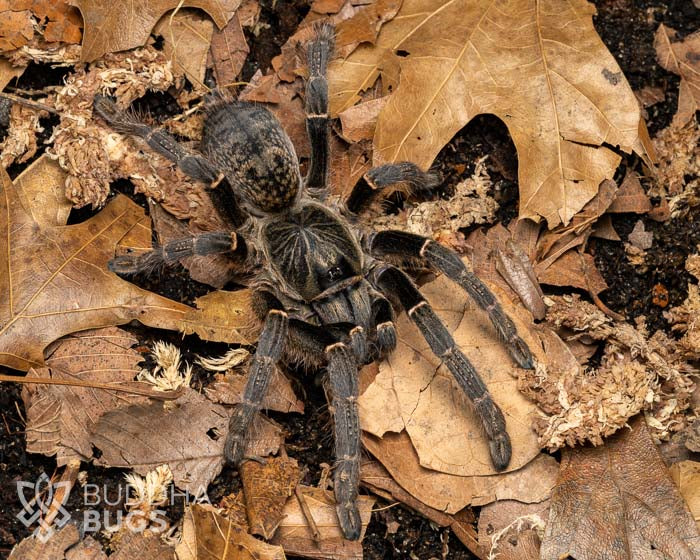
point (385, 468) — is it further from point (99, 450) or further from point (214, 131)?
point (214, 131)

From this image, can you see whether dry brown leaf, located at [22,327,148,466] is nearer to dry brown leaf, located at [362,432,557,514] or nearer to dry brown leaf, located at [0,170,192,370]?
dry brown leaf, located at [0,170,192,370]

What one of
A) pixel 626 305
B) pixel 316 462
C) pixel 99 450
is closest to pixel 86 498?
pixel 99 450

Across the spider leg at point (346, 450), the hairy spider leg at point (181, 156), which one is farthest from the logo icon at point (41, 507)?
the hairy spider leg at point (181, 156)

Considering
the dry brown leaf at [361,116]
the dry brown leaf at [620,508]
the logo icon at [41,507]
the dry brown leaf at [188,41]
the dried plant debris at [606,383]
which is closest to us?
the logo icon at [41,507]

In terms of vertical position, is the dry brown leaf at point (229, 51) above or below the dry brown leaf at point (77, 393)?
above

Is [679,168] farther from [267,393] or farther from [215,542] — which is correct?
[215,542]

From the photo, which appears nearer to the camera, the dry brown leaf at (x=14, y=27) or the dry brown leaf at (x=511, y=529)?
the dry brown leaf at (x=511, y=529)

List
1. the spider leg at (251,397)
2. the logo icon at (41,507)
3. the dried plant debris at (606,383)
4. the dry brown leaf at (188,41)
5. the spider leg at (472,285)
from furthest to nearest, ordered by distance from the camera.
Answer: the dry brown leaf at (188,41) < the spider leg at (472,285) < the dried plant debris at (606,383) < the spider leg at (251,397) < the logo icon at (41,507)

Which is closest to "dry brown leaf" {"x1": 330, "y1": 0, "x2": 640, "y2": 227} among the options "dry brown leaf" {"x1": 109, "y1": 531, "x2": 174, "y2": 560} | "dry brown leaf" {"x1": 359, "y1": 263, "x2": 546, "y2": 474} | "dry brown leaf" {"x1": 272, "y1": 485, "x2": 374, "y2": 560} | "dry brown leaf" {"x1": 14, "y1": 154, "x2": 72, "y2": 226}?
"dry brown leaf" {"x1": 359, "y1": 263, "x2": 546, "y2": 474}

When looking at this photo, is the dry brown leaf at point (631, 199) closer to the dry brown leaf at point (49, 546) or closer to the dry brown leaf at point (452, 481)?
the dry brown leaf at point (452, 481)
